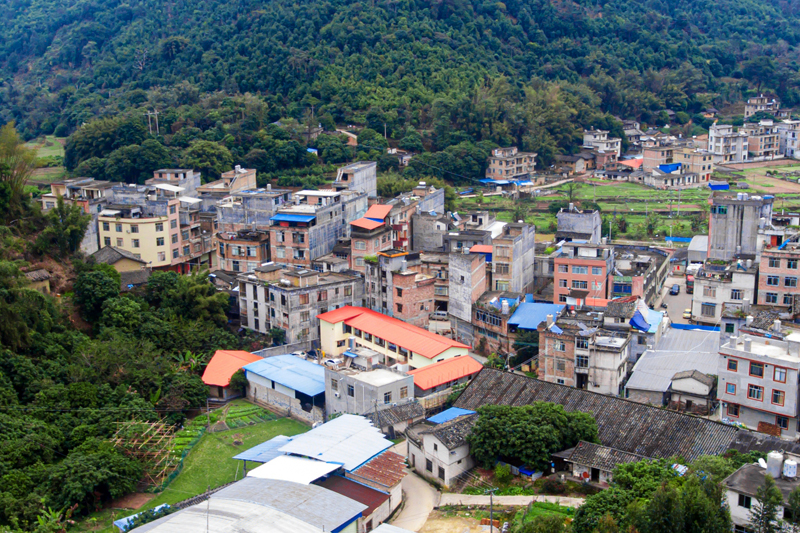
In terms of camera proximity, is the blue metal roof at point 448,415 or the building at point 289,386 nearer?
the blue metal roof at point 448,415

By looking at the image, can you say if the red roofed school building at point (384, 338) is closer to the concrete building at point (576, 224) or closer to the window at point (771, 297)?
the concrete building at point (576, 224)

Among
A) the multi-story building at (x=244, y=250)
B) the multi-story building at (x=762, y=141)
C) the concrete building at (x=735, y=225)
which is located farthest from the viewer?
the multi-story building at (x=762, y=141)

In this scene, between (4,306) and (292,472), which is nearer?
(292,472)

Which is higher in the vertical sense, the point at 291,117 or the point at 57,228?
the point at 291,117

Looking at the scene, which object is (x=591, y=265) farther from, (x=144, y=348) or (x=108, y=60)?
(x=108, y=60)

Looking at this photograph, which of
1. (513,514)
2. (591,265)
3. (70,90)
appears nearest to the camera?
(513,514)

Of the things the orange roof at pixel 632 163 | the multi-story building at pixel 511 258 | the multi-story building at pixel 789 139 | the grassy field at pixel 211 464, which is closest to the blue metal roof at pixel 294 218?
the multi-story building at pixel 511 258

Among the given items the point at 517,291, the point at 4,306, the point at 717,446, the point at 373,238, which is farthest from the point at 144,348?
the point at 717,446
